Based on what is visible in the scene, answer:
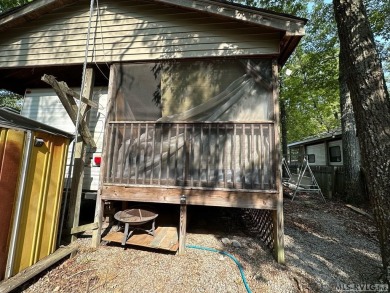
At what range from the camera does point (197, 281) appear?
272 centimetres

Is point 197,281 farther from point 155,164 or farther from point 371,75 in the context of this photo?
point 371,75

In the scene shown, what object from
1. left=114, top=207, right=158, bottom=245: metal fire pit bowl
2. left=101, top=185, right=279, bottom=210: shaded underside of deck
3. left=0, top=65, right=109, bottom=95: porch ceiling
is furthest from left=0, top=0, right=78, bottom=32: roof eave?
left=114, top=207, right=158, bottom=245: metal fire pit bowl

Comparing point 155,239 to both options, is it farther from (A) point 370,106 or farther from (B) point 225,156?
(A) point 370,106

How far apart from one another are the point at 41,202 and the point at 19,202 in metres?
0.34

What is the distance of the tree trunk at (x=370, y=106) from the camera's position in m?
2.59

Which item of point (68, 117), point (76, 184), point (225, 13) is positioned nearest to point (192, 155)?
point (76, 184)

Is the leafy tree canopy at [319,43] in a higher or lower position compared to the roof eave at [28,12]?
higher

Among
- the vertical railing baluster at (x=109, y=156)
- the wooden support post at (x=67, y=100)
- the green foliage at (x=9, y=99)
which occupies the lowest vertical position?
the vertical railing baluster at (x=109, y=156)

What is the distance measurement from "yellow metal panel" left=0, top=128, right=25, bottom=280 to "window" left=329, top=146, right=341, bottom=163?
13481mm

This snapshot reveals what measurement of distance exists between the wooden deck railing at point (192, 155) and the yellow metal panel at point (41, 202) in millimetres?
760

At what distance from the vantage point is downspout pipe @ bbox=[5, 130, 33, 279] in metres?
2.46

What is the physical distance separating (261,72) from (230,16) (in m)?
1.10

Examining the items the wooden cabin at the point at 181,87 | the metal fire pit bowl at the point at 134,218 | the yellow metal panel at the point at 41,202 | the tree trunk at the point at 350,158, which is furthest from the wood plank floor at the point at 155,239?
the tree trunk at the point at 350,158

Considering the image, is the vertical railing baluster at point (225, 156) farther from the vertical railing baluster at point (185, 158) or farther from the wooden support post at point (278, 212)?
the wooden support post at point (278, 212)
